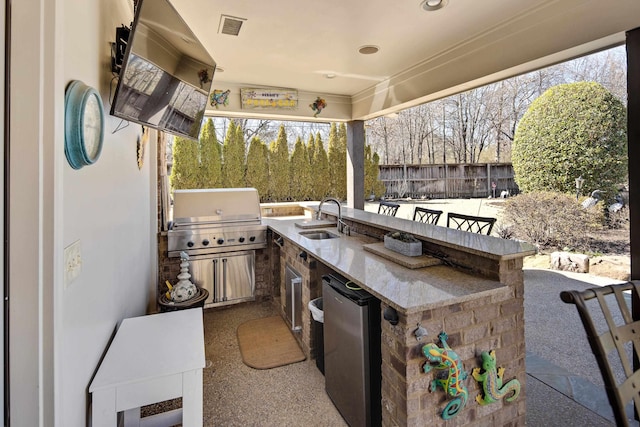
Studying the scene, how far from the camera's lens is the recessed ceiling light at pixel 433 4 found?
2402 millimetres

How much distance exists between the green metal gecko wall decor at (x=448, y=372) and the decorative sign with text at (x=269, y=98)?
12.7 feet

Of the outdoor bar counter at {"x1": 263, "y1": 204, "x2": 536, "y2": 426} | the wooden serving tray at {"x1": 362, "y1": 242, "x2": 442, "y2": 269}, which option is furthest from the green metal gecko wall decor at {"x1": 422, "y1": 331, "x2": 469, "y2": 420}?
the wooden serving tray at {"x1": 362, "y1": 242, "x2": 442, "y2": 269}

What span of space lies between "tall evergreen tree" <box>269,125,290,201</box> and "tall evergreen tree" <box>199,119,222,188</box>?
46.5 inches

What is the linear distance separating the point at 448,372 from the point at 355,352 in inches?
20.0

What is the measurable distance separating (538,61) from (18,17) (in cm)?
317

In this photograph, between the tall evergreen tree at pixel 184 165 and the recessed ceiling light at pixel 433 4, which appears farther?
the tall evergreen tree at pixel 184 165

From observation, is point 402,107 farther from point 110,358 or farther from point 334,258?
point 110,358

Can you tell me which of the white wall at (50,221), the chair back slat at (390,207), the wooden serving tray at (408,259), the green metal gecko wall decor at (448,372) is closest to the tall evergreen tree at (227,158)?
the chair back slat at (390,207)

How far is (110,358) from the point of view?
5.26 feet

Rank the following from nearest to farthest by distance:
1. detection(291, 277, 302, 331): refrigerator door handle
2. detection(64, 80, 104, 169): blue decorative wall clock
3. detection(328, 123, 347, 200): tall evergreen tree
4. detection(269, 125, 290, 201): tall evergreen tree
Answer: detection(64, 80, 104, 169): blue decorative wall clock, detection(291, 277, 302, 331): refrigerator door handle, detection(269, 125, 290, 201): tall evergreen tree, detection(328, 123, 347, 200): tall evergreen tree

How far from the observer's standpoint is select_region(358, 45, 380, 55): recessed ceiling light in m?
3.25

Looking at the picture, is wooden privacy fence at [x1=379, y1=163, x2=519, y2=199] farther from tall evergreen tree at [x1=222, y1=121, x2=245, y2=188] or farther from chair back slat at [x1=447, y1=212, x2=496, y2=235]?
chair back slat at [x1=447, y1=212, x2=496, y2=235]

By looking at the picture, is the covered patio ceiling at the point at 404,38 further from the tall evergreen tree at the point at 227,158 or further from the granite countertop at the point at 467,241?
the tall evergreen tree at the point at 227,158

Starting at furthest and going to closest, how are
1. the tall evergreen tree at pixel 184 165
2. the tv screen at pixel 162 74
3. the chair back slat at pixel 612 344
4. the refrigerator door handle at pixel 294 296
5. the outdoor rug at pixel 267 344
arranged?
the tall evergreen tree at pixel 184 165, the refrigerator door handle at pixel 294 296, the outdoor rug at pixel 267 344, the tv screen at pixel 162 74, the chair back slat at pixel 612 344
